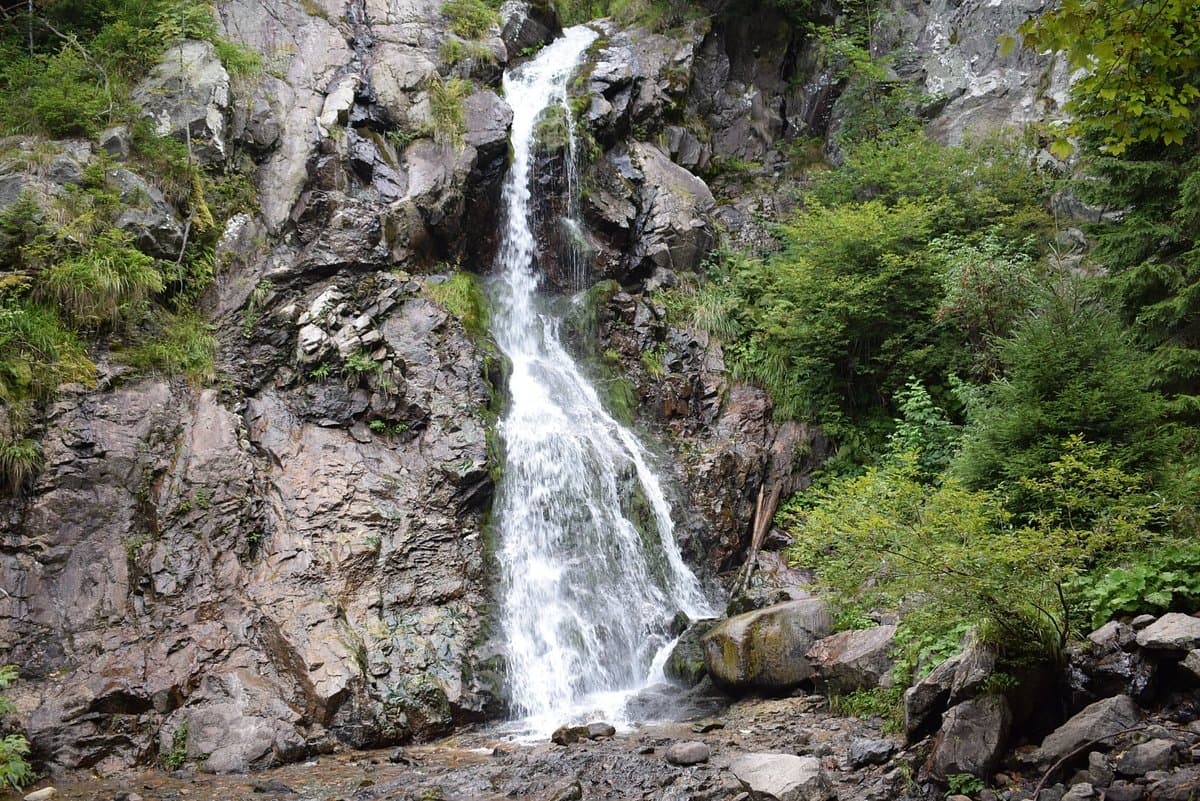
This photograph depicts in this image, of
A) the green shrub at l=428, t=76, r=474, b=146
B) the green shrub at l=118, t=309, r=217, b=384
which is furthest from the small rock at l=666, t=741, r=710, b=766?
the green shrub at l=428, t=76, r=474, b=146

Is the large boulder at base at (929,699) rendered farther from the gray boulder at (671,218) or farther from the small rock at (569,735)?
the gray boulder at (671,218)

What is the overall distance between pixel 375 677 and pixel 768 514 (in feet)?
23.7

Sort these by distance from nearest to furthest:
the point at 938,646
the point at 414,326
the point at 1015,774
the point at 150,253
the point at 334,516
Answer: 1. the point at 1015,774
2. the point at 938,646
3. the point at 334,516
4. the point at 150,253
5. the point at 414,326

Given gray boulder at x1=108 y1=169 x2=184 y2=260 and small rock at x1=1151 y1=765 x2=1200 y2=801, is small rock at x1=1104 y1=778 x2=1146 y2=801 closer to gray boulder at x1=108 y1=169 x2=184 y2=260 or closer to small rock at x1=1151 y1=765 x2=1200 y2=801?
small rock at x1=1151 y1=765 x2=1200 y2=801

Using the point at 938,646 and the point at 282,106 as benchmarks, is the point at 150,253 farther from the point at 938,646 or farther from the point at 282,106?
the point at 938,646

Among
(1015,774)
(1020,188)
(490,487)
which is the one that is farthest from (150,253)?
(1020,188)

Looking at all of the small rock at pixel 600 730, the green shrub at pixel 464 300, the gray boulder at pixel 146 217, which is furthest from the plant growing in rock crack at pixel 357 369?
the small rock at pixel 600 730

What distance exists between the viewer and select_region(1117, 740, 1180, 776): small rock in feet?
12.5

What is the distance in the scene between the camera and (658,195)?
55.9 feet

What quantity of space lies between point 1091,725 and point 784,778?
6.11ft

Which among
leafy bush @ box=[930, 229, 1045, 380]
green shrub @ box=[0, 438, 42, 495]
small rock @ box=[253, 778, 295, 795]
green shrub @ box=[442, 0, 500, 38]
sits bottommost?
small rock @ box=[253, 778, 295, 795]

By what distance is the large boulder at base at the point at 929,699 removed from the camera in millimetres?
5148

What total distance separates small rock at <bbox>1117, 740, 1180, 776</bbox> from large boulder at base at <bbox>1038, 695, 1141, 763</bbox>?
21 centimetres

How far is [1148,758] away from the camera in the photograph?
12.7ft
